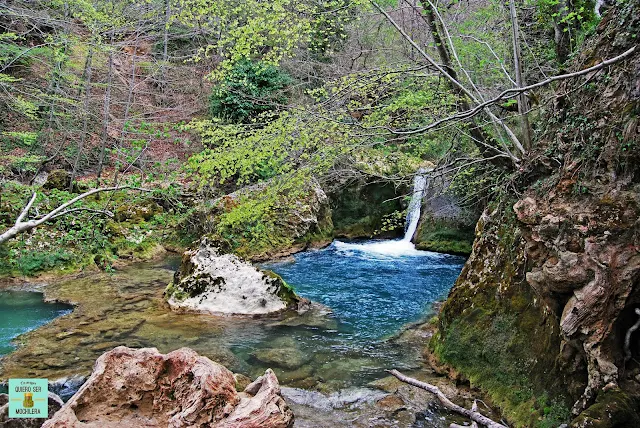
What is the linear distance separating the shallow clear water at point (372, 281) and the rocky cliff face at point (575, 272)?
2.24m

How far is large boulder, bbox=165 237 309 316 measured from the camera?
7820 mm

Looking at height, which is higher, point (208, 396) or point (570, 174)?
point (570, 174)

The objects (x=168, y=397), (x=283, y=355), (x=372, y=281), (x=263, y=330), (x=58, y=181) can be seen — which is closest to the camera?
(x=168, y=397)

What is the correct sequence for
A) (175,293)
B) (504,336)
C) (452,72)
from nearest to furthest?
(504,336) < (452,72) < (175,293)

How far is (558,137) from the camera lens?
4.69 m

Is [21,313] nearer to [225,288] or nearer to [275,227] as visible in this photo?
[225,288]

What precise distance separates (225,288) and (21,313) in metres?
3.41

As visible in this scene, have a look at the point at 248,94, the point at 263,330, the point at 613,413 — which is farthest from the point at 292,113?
the point at 248,94

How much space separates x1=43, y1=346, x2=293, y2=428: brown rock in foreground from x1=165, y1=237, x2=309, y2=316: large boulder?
3940 mm

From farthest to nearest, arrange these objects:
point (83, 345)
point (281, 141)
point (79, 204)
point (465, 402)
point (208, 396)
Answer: point (83, 345)
point (281, 141)
point (79, 204)
point (465, 402)
point (208, 396)

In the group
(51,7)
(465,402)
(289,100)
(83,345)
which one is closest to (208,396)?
(465,402)

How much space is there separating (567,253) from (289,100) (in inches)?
545

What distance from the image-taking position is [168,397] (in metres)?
3.69

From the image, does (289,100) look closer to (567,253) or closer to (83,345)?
(83,345)
